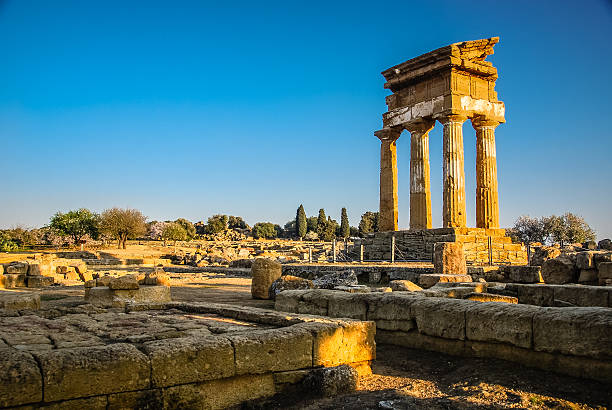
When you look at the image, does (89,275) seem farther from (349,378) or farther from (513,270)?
(349,378)

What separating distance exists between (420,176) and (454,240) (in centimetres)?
487

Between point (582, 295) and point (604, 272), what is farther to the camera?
point (604, 272)

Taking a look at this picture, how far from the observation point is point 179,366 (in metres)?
3.79

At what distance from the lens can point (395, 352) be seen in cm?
598

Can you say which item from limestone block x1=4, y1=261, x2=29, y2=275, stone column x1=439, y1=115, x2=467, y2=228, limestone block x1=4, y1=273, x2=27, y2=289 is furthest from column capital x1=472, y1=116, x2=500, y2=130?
limestone block x1=4, y1=261, x2=29, y2=275

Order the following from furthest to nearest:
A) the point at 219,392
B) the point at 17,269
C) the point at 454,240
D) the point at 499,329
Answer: the point at 454,240 → the point at 17,269 → the point at 499,329 → the point at 219,392

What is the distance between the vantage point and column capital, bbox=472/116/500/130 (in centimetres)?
2405

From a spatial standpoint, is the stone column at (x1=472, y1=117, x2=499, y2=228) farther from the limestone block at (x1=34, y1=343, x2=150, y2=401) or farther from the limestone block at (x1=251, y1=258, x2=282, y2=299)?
the limestone block at (x1=34, y1=343, x2=150, y2=401)

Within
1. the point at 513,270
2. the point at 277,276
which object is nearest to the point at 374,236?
the point at 513,270

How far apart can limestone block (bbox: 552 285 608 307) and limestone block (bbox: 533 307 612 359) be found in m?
3.46

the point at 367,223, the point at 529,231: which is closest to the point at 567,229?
the point at 529,231

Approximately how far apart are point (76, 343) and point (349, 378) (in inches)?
92.7

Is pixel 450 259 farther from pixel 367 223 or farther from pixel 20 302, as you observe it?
pixel 367 223

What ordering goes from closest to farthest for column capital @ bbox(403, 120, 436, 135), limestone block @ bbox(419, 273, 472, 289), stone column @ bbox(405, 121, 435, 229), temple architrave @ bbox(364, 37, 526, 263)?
limestone block @ bbox(419, 273, 472, 289) < temple architrave @ bbox(364, 37, 526, 263) < stone column @ bbox(405, 121, 435, 229) < column capital @ bbox(403, 120, 436, 135)
